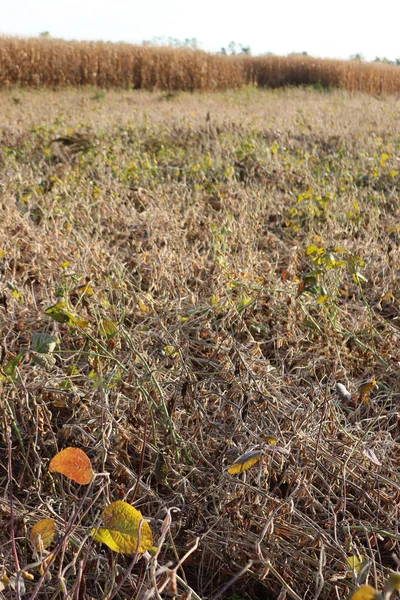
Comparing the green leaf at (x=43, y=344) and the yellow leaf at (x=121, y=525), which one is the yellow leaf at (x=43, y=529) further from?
the green leaf at (x=43, y=344)

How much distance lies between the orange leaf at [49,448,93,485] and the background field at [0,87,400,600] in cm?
15

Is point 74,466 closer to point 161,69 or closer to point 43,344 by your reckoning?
point 43,344

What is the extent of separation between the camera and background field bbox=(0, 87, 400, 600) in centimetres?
153

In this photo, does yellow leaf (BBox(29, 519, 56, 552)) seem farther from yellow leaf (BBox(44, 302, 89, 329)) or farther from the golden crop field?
the golden crop field

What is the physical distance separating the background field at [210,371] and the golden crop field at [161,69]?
35.2 feet

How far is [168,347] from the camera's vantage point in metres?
2.07

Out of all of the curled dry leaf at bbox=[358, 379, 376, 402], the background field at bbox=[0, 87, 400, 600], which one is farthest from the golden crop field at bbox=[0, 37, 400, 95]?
the curled dry leaf at bbox=[358, 379, 376, 402]

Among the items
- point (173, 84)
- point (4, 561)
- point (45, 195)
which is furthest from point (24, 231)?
point (173, 84)

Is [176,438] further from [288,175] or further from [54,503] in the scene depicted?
[288,175]

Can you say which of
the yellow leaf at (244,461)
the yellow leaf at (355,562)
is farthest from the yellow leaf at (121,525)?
the yellow leaf at (355,562)

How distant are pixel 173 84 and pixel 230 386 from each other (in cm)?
1483

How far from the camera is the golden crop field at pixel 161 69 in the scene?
14.2m

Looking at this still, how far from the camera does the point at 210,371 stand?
2.19 metres

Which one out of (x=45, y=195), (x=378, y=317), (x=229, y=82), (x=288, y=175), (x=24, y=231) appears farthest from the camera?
(x=229, y=82)
